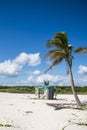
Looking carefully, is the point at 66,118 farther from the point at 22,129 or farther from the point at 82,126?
the point at 22,129

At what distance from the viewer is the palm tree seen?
2086 centimetres

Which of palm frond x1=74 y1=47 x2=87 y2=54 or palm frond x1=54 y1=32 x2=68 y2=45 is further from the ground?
palm frond x1=54 y1=32 x2=68 y2=45

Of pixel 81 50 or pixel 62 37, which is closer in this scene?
pixel 81 50

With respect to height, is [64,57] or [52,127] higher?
[64,57]

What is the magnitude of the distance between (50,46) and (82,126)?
10681 millimetres

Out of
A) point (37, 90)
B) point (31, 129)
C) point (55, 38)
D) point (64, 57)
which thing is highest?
point (55, 38)

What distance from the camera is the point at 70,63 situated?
70.2ft

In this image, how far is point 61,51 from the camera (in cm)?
2105

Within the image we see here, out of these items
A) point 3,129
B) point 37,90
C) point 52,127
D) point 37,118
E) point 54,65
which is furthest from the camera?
point 37,90

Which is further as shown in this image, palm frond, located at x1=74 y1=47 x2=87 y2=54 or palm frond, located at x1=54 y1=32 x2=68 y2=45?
palm frond, located at x1=54 y1=32 x2=68 y2=45

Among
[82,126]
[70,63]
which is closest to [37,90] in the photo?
[70,63]

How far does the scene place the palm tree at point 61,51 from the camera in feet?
68.4

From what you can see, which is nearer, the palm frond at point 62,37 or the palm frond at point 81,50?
the palm frond at point 81,50

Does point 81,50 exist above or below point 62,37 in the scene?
below
